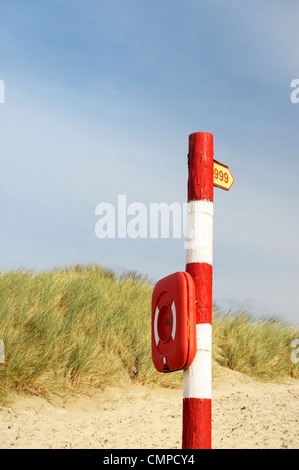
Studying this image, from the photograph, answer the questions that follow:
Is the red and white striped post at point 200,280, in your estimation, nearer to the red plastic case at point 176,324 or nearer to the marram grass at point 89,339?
the red plastic case at point 176,324

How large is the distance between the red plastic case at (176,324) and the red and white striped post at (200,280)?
13 cm

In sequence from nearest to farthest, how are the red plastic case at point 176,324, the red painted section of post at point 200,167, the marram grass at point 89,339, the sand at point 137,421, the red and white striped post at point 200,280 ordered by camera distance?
the red plastic case at point 176,324 → the red and white striped post at point 200,280 → the red painted section of post at point 200,167 → the sand at point 137,421 → the marram grass at point 89,339

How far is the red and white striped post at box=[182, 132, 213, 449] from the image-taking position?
3432mm

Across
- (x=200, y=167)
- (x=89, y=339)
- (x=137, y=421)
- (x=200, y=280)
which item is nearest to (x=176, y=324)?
(x=200, y=280)

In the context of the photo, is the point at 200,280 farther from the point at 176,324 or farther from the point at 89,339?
the point at 89,339

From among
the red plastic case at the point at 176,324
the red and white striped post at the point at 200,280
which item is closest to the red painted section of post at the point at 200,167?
the red and white striped post at the point at 200,280

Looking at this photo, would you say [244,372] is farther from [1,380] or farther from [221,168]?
[221,168]

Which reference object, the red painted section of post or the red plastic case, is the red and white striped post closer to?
the red painted section of post

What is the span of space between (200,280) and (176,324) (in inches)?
14.3

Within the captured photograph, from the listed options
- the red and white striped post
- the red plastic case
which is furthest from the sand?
the red plastic case

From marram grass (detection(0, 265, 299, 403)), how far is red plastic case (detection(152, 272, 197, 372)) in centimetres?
349

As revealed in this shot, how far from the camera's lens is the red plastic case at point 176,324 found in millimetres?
3291
